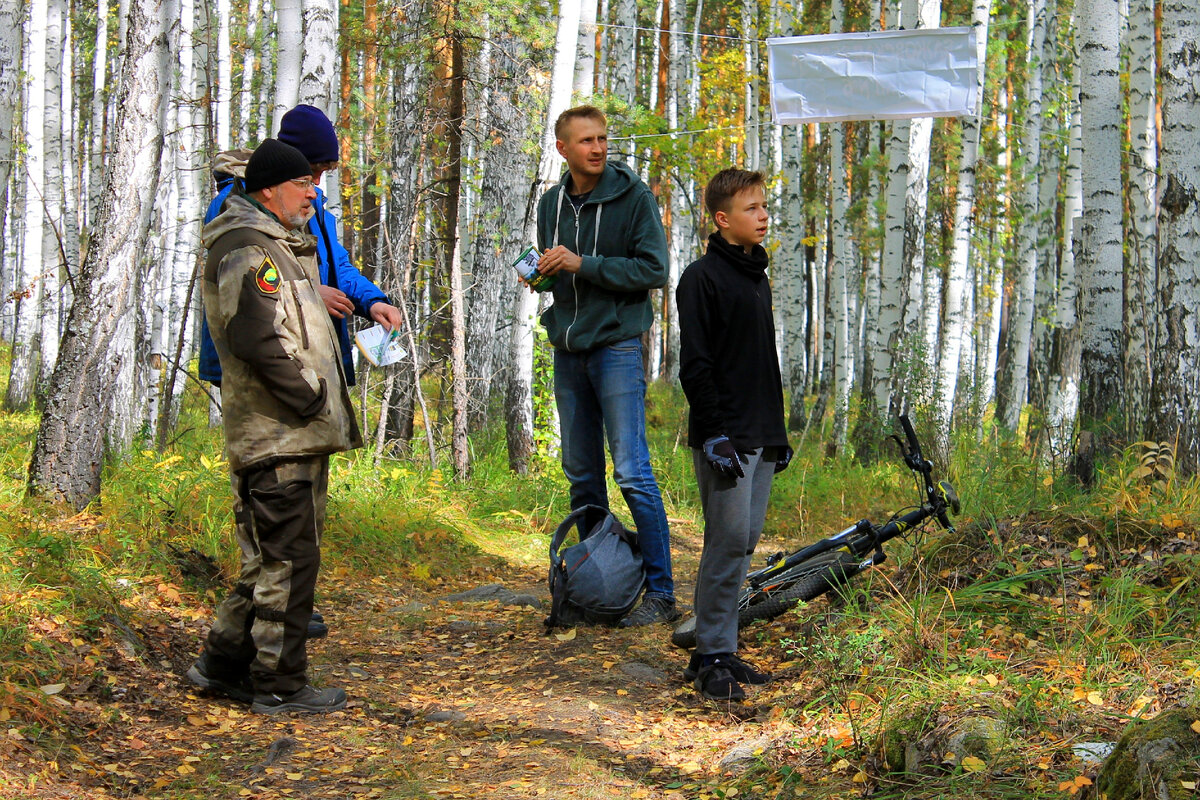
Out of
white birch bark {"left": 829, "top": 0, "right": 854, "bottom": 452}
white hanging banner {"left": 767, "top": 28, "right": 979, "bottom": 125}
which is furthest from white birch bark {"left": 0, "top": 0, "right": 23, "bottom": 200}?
white birch bark {"left": 829, "top": 0, "right": 854, "bottom": 452}

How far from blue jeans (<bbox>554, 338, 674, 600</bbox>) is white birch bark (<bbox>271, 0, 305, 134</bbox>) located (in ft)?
13.0

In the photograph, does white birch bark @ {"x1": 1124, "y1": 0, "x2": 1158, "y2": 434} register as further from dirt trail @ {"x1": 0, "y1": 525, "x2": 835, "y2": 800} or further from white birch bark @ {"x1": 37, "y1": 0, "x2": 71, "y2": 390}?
white birch bark @ {"x1": 37, "y1": 0, "x2": 71, "y2": 390}

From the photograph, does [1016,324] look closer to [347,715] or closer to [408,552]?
[408,552]

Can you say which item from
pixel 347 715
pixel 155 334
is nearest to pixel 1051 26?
pixel 155 334

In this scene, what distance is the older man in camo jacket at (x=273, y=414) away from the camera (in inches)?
149

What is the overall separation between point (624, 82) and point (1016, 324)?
7314mm

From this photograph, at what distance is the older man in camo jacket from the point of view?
3785mm

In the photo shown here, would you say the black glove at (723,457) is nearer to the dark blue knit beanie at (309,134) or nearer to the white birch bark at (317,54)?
the dark blue knit beanie at (309,134)

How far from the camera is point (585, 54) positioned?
31.3 feet

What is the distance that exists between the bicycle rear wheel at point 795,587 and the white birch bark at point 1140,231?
92.7 inches

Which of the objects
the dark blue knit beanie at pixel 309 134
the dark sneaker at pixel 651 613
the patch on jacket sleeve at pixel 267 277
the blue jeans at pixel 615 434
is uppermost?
the dark blue knit beanie at pixel 309 134

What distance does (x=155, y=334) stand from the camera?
41.5ft

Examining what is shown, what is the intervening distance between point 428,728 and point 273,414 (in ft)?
4.43

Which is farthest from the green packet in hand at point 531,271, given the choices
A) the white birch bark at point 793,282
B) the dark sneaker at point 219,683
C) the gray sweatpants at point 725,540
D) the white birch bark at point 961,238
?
the white birch bark at point 793,282
